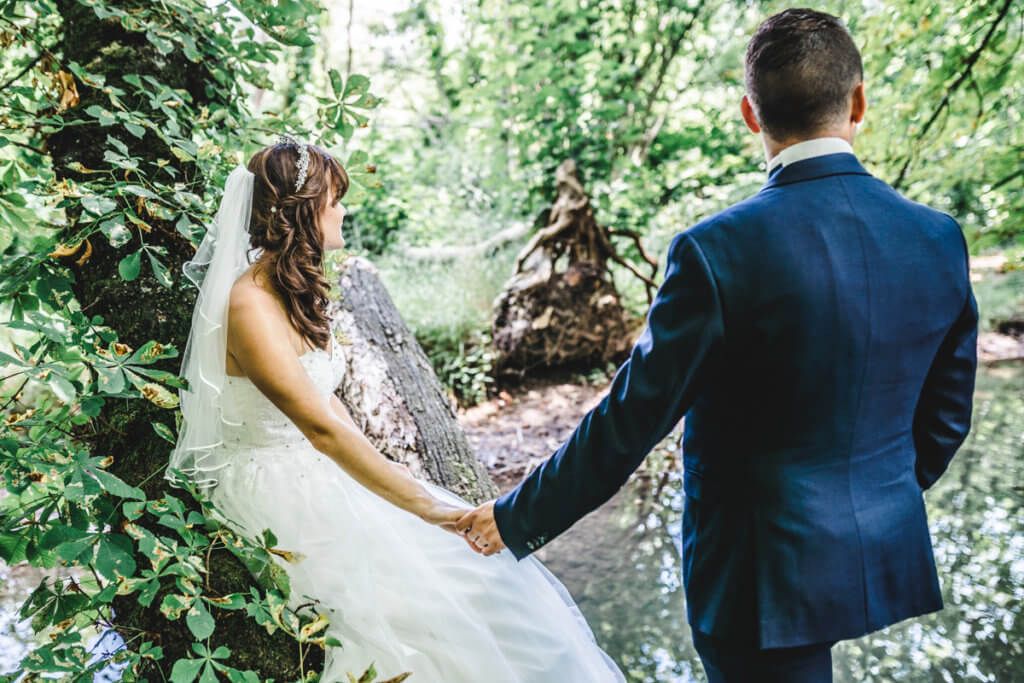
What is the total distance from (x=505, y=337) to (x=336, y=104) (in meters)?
4.15

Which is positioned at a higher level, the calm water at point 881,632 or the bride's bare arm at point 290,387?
the bride's bare arm at point 290,387

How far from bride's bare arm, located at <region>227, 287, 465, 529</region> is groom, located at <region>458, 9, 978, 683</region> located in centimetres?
89

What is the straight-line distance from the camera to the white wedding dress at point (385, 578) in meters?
1.79

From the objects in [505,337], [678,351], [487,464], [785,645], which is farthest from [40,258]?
[505,337]

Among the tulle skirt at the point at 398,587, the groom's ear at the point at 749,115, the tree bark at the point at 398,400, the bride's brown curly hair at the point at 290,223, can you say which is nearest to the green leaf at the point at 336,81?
the bride's brown curly hair at the point at 290,223

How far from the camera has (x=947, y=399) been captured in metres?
1.54

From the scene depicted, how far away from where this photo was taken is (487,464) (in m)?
5.08

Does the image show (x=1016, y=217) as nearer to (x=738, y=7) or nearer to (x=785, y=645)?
(x=785, y=645)

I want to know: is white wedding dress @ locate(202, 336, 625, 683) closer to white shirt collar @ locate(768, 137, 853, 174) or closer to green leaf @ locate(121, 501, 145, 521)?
green leaf @ locate(121, 501, 145, 521)

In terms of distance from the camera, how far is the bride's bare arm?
1.98 metres

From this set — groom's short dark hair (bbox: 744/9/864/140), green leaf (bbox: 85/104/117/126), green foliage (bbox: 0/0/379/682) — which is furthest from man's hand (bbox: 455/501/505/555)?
green leaf (bbox: 85/104/117/126)

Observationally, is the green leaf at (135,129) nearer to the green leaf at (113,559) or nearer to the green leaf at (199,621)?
the green leaf at (113,559)

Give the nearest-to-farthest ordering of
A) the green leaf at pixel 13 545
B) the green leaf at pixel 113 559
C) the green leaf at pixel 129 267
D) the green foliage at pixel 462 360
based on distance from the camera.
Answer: the green leaf at pixel 113 559 → the green leaf at pixel 13 545 → the green leaf at pixel 129 267 → the green foliage at pixel 462 360

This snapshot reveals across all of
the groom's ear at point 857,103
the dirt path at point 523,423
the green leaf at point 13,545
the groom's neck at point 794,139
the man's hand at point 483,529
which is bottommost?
the dirt path at point 523,423
